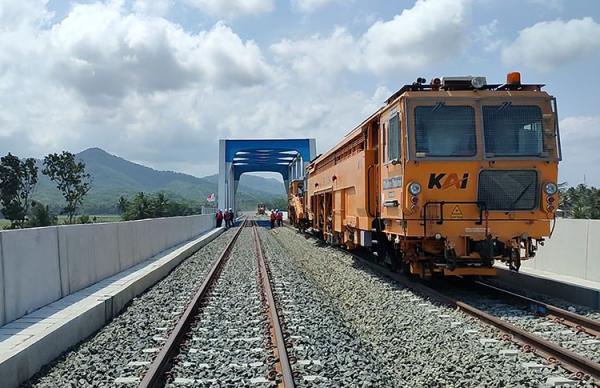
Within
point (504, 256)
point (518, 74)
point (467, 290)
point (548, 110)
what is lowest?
point (467, 290)

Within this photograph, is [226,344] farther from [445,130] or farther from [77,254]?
[445,130]

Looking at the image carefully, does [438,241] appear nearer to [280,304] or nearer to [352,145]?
[280,304]

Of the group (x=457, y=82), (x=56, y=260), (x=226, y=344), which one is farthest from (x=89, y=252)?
(x=457, y=82)

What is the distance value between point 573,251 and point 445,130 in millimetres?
4142

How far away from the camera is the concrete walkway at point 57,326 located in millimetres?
5531

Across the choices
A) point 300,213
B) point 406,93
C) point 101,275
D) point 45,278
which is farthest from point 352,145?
point 300,213

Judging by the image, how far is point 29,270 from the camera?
7895 millimetres

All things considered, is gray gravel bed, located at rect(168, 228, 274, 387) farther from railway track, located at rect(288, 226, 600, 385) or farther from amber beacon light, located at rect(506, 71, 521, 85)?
amber beacon light, located at rect(506, 71, 521, 85)

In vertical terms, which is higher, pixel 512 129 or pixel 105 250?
pixel 512 129

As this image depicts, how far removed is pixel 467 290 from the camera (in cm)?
1105

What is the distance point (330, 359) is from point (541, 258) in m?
8.49

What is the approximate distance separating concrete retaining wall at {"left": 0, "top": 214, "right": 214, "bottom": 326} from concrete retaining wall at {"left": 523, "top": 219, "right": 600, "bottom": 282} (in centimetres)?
965

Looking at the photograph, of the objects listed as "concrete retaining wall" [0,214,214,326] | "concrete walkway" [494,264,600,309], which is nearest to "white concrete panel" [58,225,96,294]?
"concrete retaining wall" [0,214,214,326]

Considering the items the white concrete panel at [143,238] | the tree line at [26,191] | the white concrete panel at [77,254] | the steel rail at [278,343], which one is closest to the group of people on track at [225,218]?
the tree line at [26,191]
